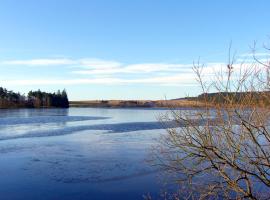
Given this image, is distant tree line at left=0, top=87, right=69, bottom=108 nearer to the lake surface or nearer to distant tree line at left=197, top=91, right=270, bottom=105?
the lake surface

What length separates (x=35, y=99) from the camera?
89.1 m

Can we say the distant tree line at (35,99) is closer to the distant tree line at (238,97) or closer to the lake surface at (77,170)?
the lake surface at (77,170)

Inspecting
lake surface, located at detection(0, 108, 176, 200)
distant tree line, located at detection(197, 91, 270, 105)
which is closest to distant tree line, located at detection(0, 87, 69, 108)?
lake surface, located at detection(0, 108, 176, 200)

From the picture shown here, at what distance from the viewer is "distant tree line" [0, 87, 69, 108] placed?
83438mm

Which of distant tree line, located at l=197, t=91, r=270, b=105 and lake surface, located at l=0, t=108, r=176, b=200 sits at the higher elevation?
distant tree line, located at l=197, t=91, r=270, b=105

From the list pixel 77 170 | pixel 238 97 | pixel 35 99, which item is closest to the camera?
pixel 238 97

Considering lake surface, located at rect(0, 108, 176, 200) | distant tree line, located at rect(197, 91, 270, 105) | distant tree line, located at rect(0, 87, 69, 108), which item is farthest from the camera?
distant tree line, located at rect(0, 87, 69, 108)

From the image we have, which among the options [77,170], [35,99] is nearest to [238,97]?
[77,170]

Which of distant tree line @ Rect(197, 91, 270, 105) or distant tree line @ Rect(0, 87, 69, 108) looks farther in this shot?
distant tree line @ Rect(0, 87, 69, 108)

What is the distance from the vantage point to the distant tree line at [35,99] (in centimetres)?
8344

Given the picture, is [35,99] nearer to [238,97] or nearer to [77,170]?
[77,170]

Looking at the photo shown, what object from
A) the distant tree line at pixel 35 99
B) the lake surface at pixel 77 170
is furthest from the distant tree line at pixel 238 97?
the distant tree line at pixel 35 99

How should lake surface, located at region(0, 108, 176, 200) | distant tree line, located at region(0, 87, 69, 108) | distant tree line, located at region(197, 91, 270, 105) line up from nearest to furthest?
distant tree line, located at region(197, 91, 270, 105) < lake surface, located at region(0, 108, 176, 200) < distant tree line, located at region(0, 87, 69, 108)

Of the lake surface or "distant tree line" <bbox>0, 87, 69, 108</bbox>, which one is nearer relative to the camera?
the lake surface
